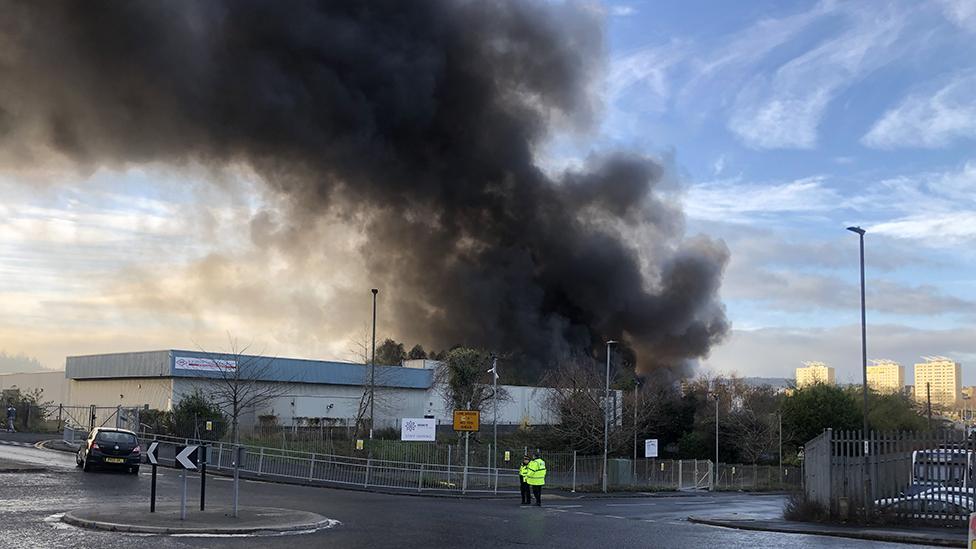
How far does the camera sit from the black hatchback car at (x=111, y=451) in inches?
934

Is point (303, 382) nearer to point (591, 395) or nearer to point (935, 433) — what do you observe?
point (591, 395)

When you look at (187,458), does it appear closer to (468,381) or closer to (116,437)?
(116,437)

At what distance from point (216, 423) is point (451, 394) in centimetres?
2160

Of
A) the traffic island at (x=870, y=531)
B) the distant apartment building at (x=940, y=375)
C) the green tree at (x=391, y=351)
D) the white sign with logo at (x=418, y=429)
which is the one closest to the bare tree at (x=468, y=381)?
the green tree at (x=391, y=351)

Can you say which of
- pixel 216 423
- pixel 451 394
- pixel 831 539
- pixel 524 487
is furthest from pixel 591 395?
pixel 831 539

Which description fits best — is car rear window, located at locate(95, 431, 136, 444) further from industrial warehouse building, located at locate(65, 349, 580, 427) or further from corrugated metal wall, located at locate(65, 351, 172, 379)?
corrugated metal wall, located at locate(65, 351, 172, 379)

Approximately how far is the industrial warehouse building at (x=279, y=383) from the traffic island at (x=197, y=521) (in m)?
28.8

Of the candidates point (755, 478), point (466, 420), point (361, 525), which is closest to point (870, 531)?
point (361, 525)

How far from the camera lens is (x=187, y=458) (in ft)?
45.1

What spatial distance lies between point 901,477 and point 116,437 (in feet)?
63.0

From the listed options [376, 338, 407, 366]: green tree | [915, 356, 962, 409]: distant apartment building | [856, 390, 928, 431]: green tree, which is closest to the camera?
[856, 390, 928, 431]: green tree

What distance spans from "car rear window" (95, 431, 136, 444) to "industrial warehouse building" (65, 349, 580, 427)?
58.8 feet

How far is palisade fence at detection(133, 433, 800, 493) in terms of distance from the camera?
29172 mm

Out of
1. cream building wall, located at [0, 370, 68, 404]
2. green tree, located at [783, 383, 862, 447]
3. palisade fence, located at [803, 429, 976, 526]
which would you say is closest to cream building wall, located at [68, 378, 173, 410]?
cream building wall, located at [0, 370, 68, 404]
